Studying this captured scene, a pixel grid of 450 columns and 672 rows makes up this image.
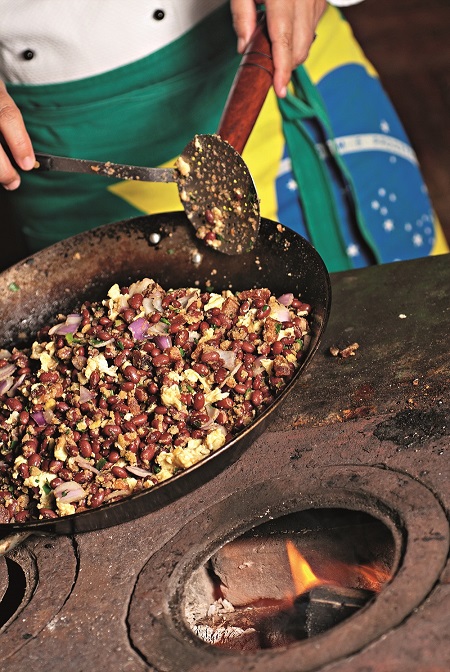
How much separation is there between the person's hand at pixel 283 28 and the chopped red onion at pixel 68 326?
2.50 feet

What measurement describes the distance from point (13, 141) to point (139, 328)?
544 mm

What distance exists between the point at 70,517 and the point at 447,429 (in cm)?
75

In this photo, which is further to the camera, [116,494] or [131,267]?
[131,267]

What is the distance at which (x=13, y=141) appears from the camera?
1872mm

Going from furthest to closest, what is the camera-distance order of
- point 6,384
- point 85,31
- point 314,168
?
1. point 314,168
2. point 85,31
3. point 6,384

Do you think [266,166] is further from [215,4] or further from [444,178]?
[444,178]

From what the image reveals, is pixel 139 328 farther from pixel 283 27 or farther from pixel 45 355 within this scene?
pixel 283 27

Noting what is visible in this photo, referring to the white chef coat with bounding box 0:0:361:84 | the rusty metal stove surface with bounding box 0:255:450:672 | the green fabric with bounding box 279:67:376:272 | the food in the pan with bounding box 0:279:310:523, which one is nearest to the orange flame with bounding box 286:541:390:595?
the rusty metal stove surface with bounding box 0:255:450:672

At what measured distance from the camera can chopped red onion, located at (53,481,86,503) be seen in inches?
63.0

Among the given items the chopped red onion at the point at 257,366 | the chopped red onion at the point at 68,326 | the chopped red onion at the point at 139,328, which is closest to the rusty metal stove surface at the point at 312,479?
the chopped red onion at the point at 257,366

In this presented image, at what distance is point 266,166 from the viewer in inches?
105

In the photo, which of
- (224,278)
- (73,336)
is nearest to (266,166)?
(224,278)

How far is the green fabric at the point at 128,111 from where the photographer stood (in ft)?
8.23

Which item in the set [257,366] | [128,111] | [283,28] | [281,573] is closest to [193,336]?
[257,366]
